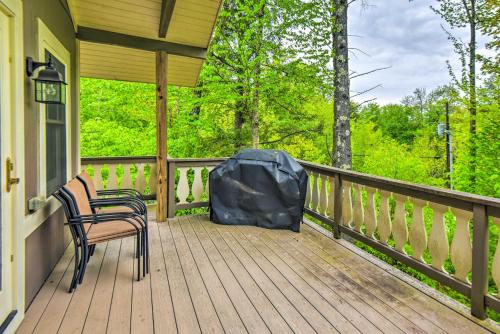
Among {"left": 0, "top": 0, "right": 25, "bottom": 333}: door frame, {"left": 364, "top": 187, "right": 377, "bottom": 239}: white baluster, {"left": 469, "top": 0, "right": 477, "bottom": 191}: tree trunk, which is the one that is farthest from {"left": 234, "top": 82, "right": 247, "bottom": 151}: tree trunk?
{"left": 469, "top": 0, "right": 477, "bottom": 191}: tree trunk

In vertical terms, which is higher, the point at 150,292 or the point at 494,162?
the point at 494,162

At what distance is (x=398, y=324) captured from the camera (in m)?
2.01

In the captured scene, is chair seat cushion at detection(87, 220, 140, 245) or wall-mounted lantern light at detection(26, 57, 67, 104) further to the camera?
chair seat cushion at detection(87, 220, 140, 245)

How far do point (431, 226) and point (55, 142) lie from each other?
144 inches

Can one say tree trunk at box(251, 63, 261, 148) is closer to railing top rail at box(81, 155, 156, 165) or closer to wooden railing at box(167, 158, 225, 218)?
wooden railing at box(167, 158, 225, 218)

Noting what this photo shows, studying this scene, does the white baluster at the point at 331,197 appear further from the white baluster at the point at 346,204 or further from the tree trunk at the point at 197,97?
the tree trunk at the point at 197,97

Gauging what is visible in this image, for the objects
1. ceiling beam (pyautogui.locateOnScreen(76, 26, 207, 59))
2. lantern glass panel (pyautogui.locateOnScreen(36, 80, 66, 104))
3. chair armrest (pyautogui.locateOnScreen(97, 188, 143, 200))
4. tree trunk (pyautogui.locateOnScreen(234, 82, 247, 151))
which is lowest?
chair armrest (pyautogui.locateOnScreen(97, 188, 143, 200))

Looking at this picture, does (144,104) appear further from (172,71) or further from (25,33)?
(25,33)

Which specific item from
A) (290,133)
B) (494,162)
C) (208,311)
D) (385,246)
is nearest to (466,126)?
(494,162)

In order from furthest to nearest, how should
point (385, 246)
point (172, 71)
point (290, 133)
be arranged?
point (290, 133) → point (172, 71) → point (385, 246)

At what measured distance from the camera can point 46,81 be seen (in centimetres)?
220

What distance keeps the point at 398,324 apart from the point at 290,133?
7705mm

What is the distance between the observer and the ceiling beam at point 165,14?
351cm

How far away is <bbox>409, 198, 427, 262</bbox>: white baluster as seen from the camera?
255cm
